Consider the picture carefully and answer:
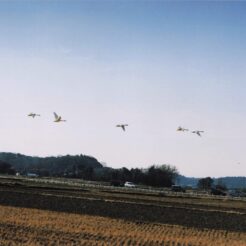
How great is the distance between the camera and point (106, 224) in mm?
34406

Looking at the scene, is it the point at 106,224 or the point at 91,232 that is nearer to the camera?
the point at 91,232

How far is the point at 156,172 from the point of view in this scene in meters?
148

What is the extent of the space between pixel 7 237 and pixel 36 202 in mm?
21634

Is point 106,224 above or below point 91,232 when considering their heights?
above

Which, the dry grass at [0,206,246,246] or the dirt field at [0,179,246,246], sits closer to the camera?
the dry grass at [0,206,246,246]

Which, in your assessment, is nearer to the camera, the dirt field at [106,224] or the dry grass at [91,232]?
the dry grass at [91,232]

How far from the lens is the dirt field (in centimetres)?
2706

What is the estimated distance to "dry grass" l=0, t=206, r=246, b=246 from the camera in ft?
85.2

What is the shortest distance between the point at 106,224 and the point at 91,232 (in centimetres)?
514

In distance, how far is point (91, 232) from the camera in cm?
2933

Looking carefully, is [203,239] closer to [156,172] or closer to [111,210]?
[111,210]

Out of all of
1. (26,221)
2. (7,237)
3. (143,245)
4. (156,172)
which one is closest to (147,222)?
(26,221)

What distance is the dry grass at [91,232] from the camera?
25955 mm

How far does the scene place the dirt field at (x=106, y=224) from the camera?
27062mm
